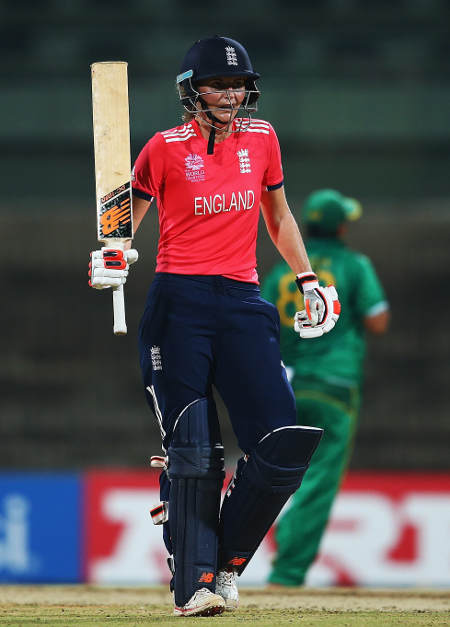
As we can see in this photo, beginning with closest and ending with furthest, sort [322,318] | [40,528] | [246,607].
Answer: [322,318] < [246,607] < [40,528]

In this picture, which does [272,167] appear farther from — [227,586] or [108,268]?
[227,586]

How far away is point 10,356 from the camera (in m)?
7.92

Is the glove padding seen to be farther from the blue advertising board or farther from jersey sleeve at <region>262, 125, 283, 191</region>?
the blue advertising board

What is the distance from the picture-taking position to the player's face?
12.5 ft

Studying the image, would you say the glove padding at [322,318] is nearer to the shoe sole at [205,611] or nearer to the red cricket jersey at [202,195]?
the red cricket jersey at [202,195]

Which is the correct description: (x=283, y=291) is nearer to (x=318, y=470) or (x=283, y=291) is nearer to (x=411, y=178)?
(x=318, y=470)

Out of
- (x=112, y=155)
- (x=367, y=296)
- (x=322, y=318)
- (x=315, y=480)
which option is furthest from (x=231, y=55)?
(x=315, y=480)

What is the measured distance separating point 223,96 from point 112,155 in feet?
1.25

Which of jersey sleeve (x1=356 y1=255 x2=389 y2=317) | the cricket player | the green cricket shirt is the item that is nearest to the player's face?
the cricket player

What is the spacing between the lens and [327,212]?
5867 mm

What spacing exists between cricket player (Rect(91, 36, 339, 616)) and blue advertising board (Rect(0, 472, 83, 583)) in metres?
3.83

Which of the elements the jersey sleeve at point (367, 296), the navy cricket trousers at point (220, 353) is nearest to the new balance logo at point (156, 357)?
the navy cricket trousers at point (220, 353)

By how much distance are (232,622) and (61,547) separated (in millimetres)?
4127

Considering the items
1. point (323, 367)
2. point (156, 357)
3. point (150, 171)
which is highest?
point (150, 171)
